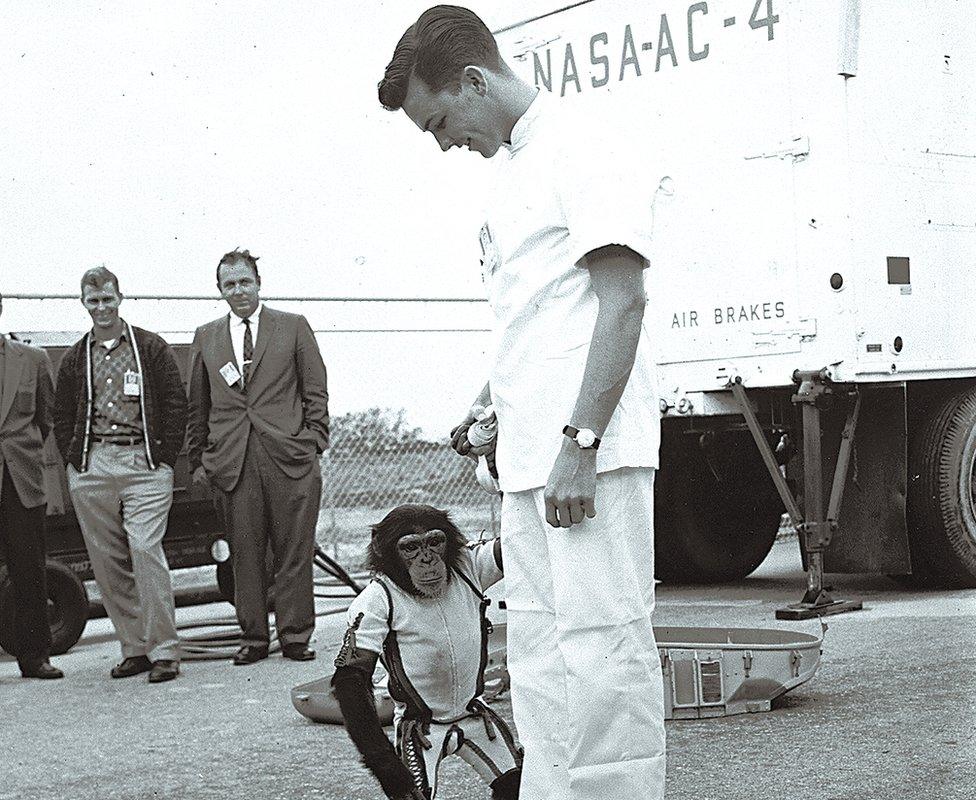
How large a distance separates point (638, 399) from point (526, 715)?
63 centimetres

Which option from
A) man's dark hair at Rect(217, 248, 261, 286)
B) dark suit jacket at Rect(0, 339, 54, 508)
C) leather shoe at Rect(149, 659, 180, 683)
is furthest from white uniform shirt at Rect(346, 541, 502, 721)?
man's dark hair at Rect(217, 248, 261, 286)

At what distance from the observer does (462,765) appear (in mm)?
4605

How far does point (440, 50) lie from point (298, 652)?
4.60 meters

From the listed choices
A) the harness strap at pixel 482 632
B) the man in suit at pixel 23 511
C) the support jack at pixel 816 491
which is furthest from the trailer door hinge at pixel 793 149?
the harness strap at pixel 482 632

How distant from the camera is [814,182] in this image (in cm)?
757

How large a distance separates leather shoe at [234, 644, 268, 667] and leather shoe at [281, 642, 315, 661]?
10cm

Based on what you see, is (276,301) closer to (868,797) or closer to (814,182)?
(814,182)

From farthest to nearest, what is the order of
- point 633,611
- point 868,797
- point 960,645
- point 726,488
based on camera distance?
1. point 726,488
2. point 960,645
3. point 868,797
4. point 633,611

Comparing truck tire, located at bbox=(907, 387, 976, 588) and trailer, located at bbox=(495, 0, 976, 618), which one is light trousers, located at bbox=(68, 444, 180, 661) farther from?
truck tire, located at bbox=(907, 387, 976, 588)

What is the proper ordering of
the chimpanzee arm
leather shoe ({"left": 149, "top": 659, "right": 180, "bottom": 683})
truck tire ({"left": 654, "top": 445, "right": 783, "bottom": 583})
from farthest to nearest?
truck tire ({"left": 654, "top": 445, "right": 783, "bottom": 583}), leather shoe ({"left": 149, "top": 659, "right": 180, "bottom": 683}), the chimpanzee arm

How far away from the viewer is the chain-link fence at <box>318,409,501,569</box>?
36.4ft

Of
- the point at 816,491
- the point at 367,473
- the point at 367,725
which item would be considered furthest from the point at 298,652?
the point at 367,473

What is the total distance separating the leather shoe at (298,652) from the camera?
706 cm

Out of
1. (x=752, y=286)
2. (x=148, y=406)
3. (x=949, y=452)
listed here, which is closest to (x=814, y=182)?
(x=752, y=286)
